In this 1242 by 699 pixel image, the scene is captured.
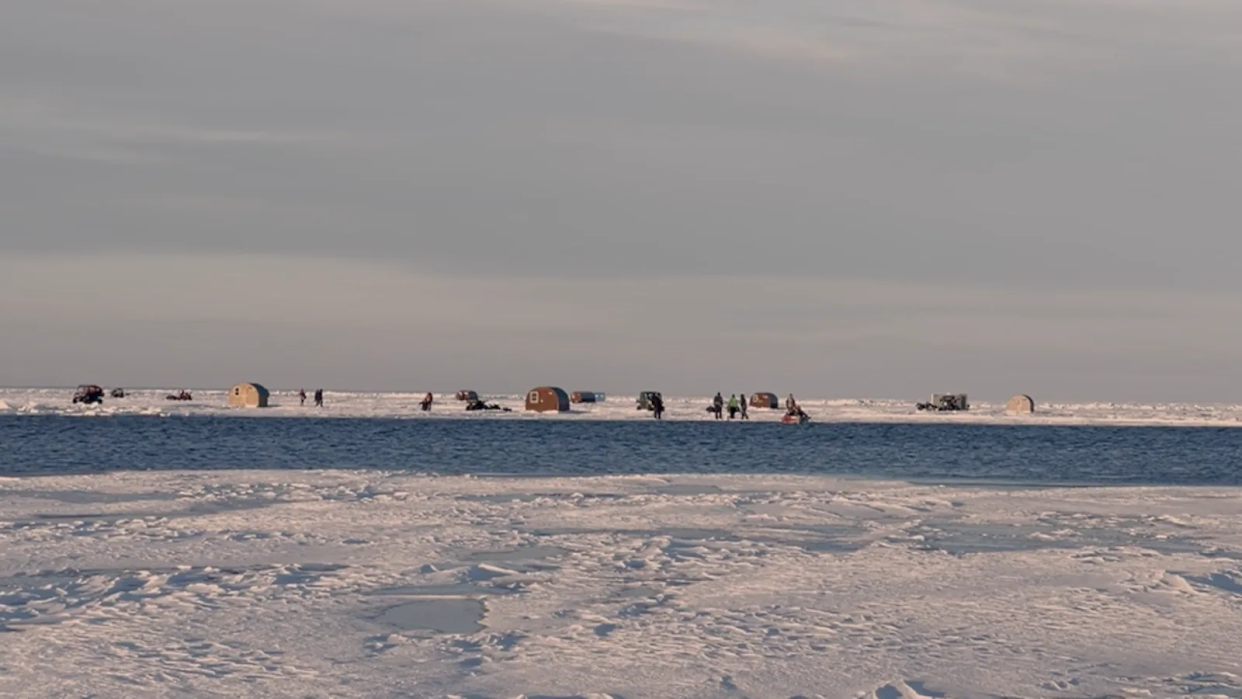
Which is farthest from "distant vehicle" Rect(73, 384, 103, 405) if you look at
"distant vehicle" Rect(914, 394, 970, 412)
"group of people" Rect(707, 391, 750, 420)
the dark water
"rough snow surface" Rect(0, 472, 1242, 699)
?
"rough snow surface" Rect(0, 472, 1242, 699)

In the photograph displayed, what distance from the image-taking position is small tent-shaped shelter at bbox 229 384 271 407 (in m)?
111

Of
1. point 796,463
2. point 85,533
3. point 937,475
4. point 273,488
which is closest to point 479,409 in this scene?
point 796,463

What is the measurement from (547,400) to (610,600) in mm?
91746

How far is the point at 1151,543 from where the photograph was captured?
19.6 m

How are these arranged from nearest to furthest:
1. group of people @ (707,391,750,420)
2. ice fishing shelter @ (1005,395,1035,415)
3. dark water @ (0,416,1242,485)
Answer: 1. dark water @ (0,416,1242,485)
2. group of people @ (707,391,750,420)
3. ice fishing shelter @ (1005,395,1035,415)

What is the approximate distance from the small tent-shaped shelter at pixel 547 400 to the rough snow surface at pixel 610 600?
8038 centimetres

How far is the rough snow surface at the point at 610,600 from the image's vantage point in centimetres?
1065

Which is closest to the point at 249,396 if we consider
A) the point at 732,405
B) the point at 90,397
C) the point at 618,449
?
the point at 90,397

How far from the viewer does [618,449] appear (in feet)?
173

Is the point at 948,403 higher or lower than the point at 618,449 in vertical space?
higher

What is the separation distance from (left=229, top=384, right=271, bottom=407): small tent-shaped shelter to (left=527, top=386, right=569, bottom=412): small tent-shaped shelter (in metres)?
21.9

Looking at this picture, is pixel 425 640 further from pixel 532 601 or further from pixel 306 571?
pixel 306 571

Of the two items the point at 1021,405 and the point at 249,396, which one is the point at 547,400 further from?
the point at 1021,405

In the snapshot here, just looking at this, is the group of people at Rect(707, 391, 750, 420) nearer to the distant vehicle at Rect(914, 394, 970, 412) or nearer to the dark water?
the dark water
